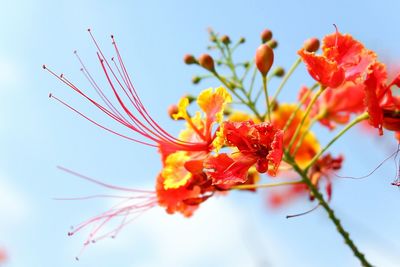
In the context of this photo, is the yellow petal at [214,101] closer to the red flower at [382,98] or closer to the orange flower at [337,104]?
the red flower at [382,98]

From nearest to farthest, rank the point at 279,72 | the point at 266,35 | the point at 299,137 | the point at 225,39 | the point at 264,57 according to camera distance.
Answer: the point at 264,57 → the point at 266,35 → the point at 225,39 → the point at 279,72 → the point at 299,137

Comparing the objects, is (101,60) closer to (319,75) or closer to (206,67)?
(206,67)

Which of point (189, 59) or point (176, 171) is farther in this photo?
point (189, 59)

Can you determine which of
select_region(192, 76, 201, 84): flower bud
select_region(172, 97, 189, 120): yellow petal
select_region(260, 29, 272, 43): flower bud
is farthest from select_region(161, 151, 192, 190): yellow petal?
select_region(260, 29, 272, 43): flower bud

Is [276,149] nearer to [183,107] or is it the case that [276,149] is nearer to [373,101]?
[373,101]

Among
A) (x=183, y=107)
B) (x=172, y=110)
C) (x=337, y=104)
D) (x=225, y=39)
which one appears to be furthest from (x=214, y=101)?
(x=337, y=104)
